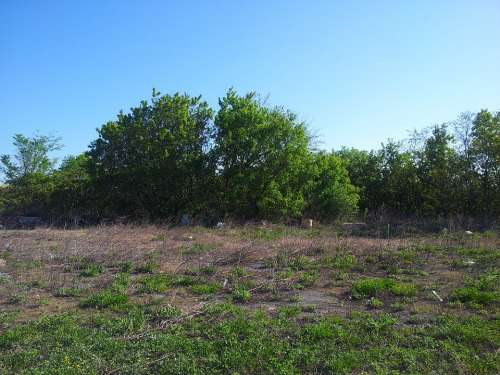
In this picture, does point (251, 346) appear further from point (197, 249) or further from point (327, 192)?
point (327, 192)

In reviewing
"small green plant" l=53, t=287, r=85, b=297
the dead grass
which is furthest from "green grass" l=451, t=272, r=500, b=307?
"small green plant" l=53, t=287, r=85, b=297

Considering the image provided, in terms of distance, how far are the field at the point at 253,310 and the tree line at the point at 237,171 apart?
966 cm

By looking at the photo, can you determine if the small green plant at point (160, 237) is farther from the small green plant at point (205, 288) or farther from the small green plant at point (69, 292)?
the small green plant at point (205, 288)

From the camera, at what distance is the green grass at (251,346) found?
4.09 m

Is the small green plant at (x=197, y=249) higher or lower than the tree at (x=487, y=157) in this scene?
lower

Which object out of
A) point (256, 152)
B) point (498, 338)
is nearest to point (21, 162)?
point (256, 152)

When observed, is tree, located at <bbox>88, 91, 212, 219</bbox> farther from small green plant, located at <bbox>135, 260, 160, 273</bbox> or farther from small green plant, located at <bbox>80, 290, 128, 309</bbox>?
small green plant, located at <bbox>80, 290, 128, 309</bbox>

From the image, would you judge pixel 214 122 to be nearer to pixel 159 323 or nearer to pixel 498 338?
pixel 159 323

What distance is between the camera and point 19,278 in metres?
7.79

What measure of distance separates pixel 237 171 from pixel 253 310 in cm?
1449

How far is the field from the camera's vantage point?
4.22 m

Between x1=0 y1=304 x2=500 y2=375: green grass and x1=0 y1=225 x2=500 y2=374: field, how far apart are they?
0.01 metres

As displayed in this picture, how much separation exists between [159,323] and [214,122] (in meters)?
16.2

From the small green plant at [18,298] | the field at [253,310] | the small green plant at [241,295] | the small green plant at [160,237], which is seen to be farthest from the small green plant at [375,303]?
the small green plant at [160,237]
